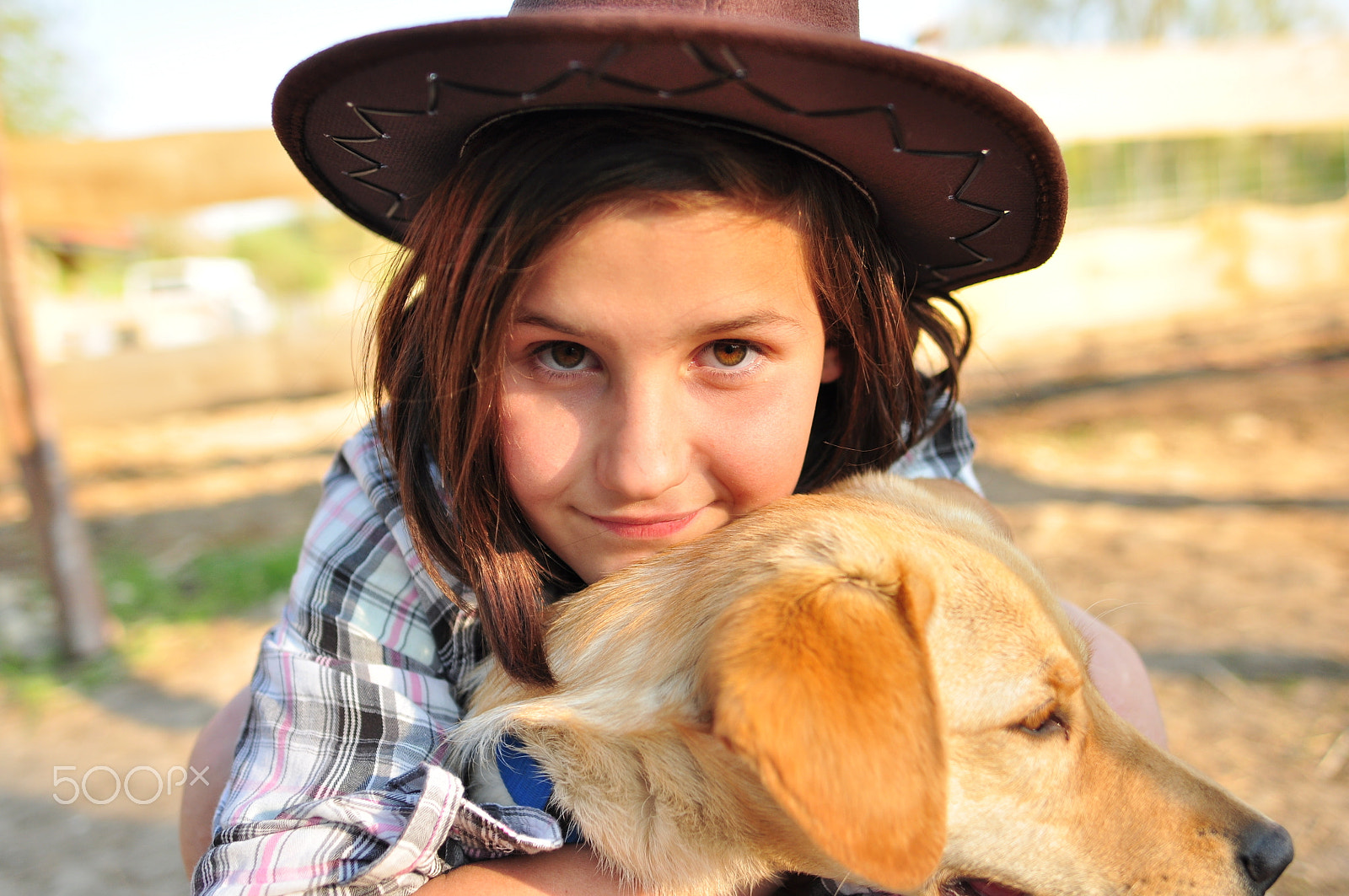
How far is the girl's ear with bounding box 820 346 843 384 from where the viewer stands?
189cm

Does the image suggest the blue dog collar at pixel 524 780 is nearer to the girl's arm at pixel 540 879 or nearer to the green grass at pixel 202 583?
the girl's arm at pixel 540 879

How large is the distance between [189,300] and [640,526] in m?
30.8

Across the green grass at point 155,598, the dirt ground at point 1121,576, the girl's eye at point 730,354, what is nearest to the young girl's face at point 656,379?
the girl's eye at point 730,354

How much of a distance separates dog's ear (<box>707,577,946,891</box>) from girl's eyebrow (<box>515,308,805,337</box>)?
44 centimetres

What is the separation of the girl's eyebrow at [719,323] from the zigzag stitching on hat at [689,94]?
309mm

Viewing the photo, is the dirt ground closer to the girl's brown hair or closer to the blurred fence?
the girl's brown hair

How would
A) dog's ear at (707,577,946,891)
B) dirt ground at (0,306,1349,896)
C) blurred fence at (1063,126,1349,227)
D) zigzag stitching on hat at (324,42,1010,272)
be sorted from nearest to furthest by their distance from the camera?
dog's ear at (707,577,946,891), zigzag stitching on hat at (324,42,1010,272), dirt ground at (0,306,1349,896), blurred fence at (1063,126,1349,227)

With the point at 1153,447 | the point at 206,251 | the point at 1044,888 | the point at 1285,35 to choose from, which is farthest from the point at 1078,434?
the point at 206,251

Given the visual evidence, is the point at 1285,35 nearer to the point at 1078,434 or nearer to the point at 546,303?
the point at 1078,434

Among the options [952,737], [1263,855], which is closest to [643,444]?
[952,737]

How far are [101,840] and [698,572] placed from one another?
2.42m

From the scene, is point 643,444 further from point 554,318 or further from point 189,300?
point 189,300

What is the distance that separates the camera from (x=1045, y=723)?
57.4 inches

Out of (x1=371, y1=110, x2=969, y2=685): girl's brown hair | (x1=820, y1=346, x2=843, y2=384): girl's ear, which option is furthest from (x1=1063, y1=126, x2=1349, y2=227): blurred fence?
(x1=371, y1=110, x2=969, y2=685): girl's brown hair
